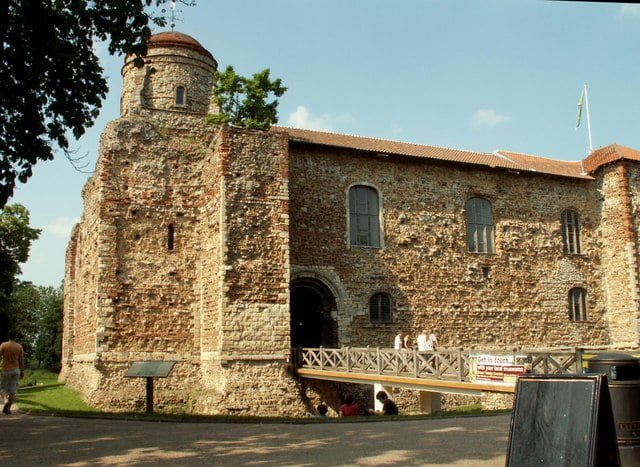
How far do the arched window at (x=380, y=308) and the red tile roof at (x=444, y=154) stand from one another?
17.2ft

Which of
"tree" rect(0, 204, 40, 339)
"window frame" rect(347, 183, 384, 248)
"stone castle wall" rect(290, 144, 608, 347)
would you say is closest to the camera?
"stone castle wall" rect(290, 144, 608, 347)

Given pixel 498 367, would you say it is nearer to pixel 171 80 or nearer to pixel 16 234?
pixel 171 80

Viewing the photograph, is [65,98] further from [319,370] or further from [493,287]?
[493,287]

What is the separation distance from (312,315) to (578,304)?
11.5m

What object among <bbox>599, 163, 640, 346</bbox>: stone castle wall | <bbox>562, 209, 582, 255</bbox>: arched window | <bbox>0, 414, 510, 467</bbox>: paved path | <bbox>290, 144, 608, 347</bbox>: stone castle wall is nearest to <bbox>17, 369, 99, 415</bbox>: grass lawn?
<bbox>0, 414, 510, 467</bbox>: paved path

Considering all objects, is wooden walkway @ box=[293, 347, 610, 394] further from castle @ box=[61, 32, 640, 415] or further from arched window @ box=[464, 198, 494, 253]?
arched window @ box=[464, 198, 494, 253]

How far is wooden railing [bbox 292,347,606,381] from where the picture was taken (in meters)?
12.6

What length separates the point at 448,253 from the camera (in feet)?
80.0

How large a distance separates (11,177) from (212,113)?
42.1 ft

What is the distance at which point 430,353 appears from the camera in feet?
50.5

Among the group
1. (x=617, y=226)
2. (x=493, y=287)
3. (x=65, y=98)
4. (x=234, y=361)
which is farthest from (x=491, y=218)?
(x=65, y=98)

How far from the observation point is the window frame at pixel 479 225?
82.1 ft

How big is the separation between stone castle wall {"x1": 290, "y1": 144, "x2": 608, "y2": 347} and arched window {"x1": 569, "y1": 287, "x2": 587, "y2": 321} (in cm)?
27

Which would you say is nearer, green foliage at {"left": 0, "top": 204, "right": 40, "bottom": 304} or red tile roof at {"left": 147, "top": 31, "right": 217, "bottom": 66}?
red tile roof at {"left": 147, "top": 31, "right": 217, "bottom": 66}
